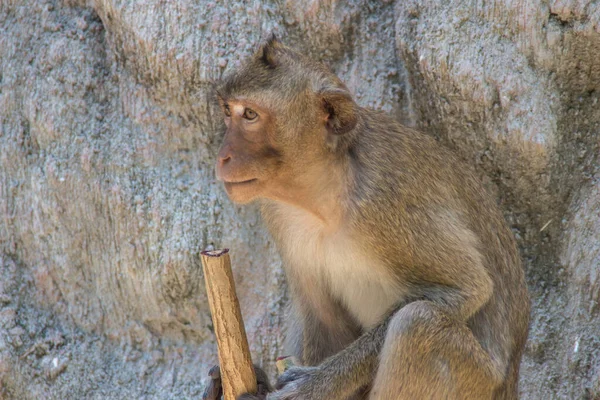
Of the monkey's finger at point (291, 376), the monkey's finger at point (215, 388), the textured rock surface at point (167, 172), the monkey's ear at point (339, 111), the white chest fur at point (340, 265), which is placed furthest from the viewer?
the textured rock surface at point (167, 172)

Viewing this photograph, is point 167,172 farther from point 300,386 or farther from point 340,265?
point 300,386

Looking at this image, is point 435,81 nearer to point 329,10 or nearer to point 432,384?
point 329,10

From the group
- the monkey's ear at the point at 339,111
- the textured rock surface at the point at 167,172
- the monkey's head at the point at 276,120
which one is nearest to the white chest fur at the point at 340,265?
the monkey's head at the point at 276,120

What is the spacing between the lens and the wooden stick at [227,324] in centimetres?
374

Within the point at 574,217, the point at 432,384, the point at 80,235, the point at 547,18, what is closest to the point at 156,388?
the point at 80,235

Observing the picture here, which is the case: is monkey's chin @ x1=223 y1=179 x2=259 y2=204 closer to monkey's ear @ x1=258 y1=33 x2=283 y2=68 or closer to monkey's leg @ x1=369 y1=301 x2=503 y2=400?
monkey's ear @ x1=258 y1=33 x2=283 y2=68

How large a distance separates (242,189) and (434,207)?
0.94 meters

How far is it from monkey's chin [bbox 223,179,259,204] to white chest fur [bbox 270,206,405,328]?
0.53m

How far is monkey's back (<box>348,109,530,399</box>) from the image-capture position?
415 cm

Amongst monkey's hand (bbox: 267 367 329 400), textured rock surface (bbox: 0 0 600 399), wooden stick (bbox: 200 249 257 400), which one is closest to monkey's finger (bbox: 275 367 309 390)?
monkey's hand (bbox: 267 367 329 400)

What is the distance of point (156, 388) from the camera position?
5.56 metres

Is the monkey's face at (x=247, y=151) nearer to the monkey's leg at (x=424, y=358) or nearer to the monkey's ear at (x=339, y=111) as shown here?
the monkey's ear at (x=339, y=111)

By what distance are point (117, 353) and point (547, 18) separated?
3.19m

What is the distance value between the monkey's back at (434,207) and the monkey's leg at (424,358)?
0.26 m
